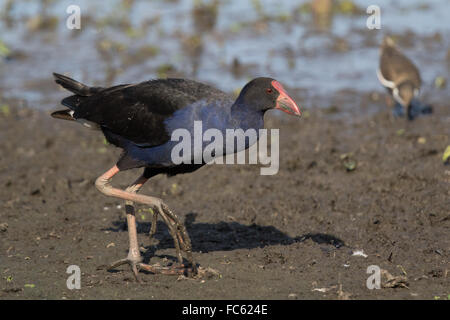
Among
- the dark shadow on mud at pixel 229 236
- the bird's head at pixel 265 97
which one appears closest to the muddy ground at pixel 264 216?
the dark shadow on mud at pixel 229 236

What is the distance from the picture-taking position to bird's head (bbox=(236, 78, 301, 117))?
562 cm

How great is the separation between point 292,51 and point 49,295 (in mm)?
7933

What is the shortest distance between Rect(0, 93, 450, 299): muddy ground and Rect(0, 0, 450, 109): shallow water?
1624 mm

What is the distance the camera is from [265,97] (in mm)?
5660

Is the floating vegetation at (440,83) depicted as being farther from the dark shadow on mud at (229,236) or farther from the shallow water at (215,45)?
the dark shadow on mud at (229,236)

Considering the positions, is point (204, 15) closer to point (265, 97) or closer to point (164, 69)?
point (164, 69)

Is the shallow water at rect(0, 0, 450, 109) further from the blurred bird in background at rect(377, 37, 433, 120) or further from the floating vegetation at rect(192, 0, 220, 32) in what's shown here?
the blurred bird in background at rect(377, 37, 433, 120)

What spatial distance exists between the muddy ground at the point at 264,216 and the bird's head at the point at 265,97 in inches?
50.8

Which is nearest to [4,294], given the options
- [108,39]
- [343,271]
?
[343,271]

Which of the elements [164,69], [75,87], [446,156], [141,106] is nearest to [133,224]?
[141,106]

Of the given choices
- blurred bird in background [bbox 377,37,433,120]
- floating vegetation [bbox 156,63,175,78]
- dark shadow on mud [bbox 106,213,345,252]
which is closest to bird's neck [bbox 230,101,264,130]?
dark shadow on mud [bbox 106,213,345,252]

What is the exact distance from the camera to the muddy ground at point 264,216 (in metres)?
5.60
